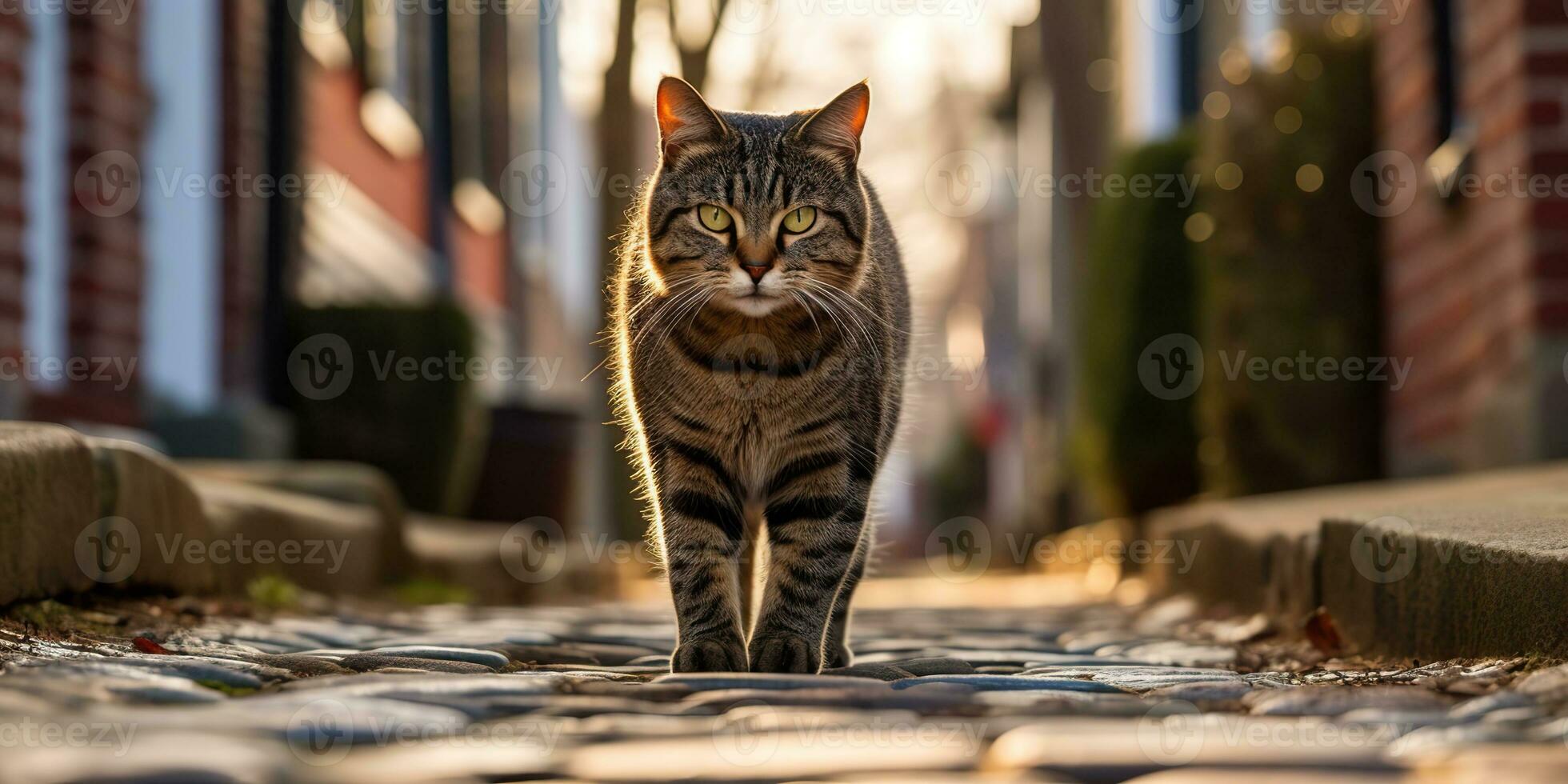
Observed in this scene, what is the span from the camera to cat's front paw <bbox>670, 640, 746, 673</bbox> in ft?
10.4

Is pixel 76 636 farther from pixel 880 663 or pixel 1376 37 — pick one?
pixel 1376 37

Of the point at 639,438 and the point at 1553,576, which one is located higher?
the point at 639,438

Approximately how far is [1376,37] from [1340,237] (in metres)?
1.00

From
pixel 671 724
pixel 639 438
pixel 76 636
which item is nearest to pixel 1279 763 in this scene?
pixel 671 724

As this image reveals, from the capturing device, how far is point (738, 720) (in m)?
2.26

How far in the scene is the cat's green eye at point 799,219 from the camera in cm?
351

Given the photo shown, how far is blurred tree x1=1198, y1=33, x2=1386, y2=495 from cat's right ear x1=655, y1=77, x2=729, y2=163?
4.37 meters

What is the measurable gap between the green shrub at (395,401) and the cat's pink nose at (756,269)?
555 cm

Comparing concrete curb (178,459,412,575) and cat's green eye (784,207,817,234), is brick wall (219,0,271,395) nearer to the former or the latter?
concrete curb (178,459,412,575)

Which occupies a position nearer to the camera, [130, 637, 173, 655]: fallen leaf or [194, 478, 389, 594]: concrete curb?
[130, 637, 173, 655]: fallen leaf

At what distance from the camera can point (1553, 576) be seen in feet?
8.45

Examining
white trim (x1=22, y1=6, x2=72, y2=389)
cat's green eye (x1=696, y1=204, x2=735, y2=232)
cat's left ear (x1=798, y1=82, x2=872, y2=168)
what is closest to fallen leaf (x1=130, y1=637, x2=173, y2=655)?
cat's green eye (x1=696, y1=204, x2=735, y2=232)

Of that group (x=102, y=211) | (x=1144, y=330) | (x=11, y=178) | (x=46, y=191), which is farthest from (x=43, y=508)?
(x=1144, y=330)

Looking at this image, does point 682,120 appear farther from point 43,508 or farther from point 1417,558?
point 1417,558
